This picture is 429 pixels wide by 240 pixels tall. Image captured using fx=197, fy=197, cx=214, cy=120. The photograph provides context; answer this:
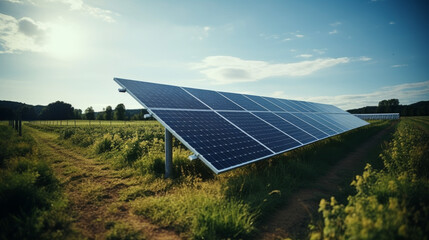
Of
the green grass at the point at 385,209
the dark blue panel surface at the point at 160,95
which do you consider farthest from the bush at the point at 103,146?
the green grass at the point at 385,209

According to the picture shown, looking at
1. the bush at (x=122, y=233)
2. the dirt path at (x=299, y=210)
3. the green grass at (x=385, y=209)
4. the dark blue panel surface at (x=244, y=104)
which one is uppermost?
the dark blue panel surface at (x=244, y=104)

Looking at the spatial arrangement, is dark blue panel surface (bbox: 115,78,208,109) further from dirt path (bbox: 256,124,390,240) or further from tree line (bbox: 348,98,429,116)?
tree line (bbox: 348,98,429,116)

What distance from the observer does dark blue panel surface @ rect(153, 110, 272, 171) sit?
5.49 m

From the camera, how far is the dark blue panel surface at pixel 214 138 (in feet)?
18.0

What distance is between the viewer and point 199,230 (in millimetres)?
4215

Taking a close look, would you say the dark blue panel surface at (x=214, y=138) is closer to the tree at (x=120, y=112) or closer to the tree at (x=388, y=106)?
the tree at (x=120, y=112)

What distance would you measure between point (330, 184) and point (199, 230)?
580cm

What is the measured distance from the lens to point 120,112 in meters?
109

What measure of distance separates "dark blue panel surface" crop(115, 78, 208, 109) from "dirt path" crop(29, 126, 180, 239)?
10.3 ft

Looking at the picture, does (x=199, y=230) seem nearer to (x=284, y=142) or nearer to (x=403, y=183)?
(x=403, y=183)

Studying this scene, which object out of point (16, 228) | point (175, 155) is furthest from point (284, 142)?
point (16, 228)

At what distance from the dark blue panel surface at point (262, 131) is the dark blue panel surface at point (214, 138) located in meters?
0.58

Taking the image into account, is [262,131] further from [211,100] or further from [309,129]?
[309,129]

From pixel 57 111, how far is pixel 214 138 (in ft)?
464
